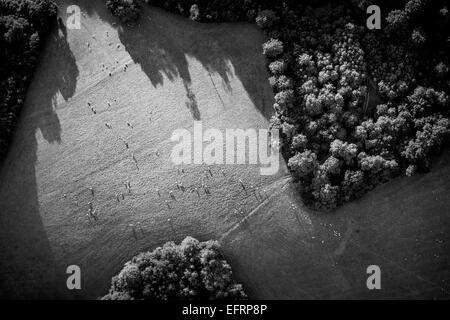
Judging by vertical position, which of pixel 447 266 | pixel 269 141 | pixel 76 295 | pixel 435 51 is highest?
pixel 435 51

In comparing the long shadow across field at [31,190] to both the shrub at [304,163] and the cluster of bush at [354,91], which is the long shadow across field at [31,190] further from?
the shrub at [304,163]

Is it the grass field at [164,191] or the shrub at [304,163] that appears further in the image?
the grass field at [164,191]

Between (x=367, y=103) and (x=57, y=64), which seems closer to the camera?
(x=367, y=103)

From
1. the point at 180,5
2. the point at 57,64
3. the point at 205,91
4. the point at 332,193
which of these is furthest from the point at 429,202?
the point at 57,64

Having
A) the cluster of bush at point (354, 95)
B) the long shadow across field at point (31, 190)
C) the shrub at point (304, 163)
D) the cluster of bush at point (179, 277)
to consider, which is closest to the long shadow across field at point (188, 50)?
the cluster of bush at point (354, 95)

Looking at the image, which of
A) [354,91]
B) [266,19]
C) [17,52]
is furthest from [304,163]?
[17,52]

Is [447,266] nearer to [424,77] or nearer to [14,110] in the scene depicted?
[424,77]
